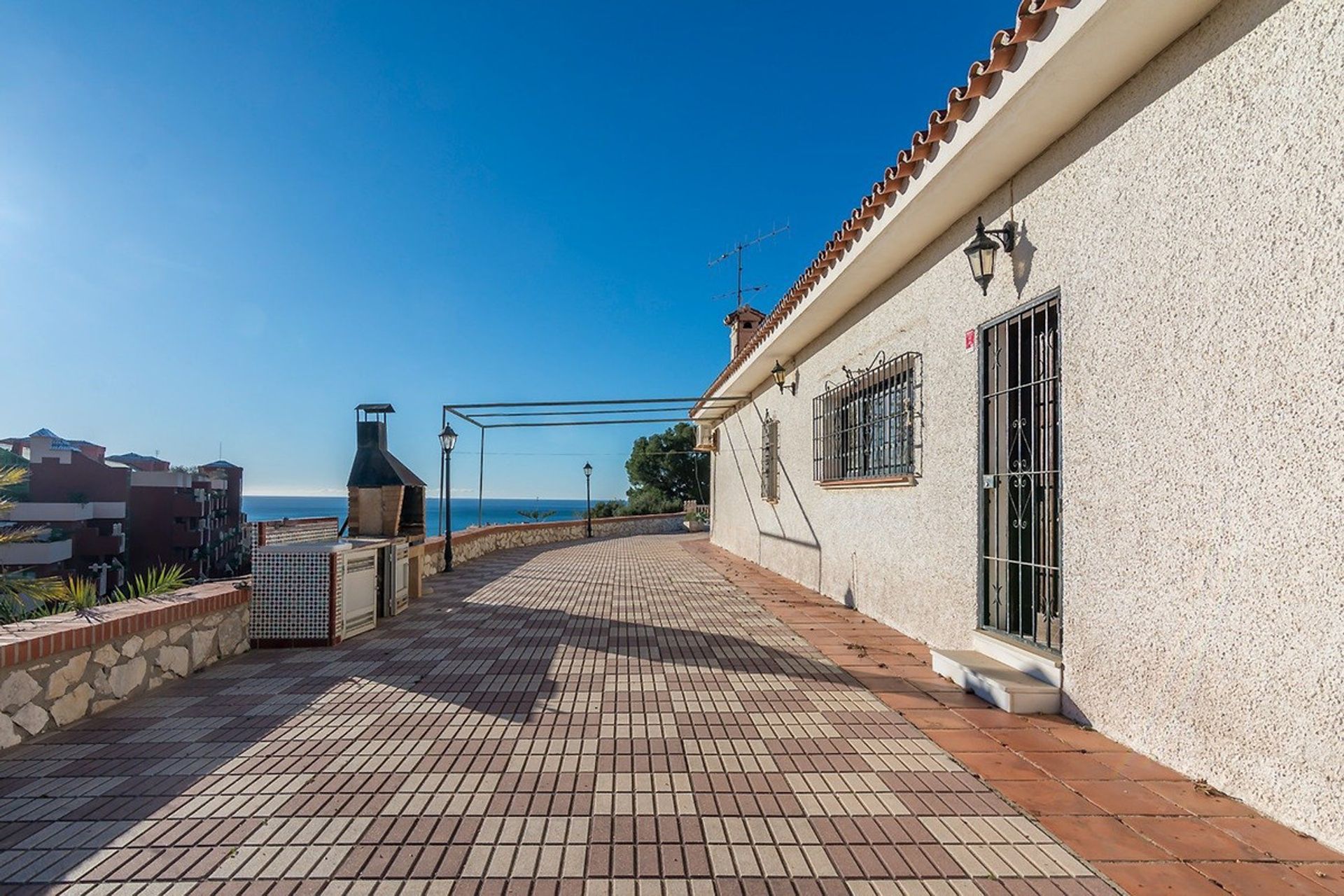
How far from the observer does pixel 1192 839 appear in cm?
233

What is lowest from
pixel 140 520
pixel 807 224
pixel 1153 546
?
pixel 140 520

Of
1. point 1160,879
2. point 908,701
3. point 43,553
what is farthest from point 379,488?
point 43,553

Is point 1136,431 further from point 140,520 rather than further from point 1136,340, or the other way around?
point 140,520

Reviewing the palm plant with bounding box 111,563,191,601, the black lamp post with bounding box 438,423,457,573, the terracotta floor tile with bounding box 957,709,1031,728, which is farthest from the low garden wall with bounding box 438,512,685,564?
the terracotta floor tile with bounding box 957,709,1031,728

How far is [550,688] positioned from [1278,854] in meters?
3.63

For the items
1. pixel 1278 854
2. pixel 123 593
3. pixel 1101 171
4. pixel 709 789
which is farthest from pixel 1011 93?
pixel 123 593

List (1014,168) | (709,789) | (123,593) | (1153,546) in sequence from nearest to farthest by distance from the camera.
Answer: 1. (709,789)
2. (1153,546)
3. (1014,168)
4. (123,593)

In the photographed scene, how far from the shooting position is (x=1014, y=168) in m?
4.22

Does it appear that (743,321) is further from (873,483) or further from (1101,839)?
(1101,839)

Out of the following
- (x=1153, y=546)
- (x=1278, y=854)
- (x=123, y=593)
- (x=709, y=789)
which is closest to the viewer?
(x=1278, y=854)

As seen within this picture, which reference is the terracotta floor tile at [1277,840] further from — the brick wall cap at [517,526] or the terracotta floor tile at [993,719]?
the brick wall cap at [517,526]

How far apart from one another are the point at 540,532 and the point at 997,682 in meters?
17.7

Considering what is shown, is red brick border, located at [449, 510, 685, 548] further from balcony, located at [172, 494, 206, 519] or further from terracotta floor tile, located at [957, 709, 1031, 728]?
balcony, located at [172, 494, 206, 519]

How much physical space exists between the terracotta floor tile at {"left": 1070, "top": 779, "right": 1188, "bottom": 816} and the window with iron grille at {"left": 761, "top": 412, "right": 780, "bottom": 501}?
8.21 m
